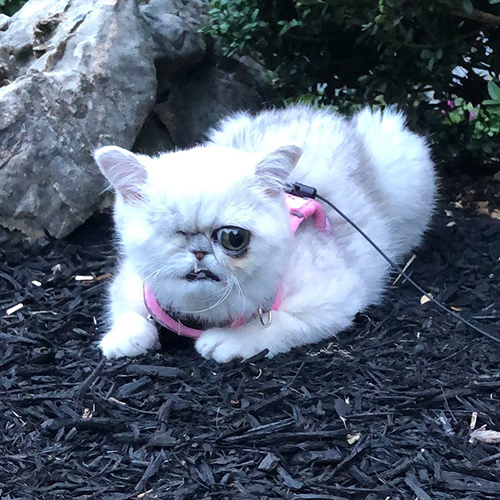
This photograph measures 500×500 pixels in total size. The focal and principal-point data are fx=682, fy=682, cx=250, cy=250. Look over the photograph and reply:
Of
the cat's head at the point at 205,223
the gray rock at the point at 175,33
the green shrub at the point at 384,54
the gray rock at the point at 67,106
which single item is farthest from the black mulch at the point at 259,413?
the gray rock at the point at 175,33

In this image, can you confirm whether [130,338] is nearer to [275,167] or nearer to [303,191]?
[275,167]

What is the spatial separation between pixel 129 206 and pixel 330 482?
4.34ft

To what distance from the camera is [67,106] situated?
14.0 ft

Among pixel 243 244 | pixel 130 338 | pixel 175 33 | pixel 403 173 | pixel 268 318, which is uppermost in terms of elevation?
pixel 175 33

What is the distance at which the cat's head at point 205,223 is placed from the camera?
258 centimetres

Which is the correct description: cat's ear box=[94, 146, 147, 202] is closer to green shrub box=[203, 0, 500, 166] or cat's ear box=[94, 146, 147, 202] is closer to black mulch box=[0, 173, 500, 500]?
black mulch box=[0, 173, 500, 500]

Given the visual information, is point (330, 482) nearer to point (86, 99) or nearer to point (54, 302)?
point (54, 302)

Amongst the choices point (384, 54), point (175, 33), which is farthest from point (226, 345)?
point (175, 33)

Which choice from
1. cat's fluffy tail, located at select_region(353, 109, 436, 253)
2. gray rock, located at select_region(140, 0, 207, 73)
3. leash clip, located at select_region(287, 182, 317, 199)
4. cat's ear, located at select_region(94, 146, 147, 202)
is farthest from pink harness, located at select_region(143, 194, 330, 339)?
gray rock, located at select_region(140, 0, 207, 73)

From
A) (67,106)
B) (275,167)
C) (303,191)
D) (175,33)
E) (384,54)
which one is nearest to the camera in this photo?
(275,167)

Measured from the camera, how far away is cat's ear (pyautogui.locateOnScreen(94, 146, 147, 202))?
2.68 metres

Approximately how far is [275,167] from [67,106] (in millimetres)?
2074

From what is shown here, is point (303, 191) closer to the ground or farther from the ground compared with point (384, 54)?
closer to the ground

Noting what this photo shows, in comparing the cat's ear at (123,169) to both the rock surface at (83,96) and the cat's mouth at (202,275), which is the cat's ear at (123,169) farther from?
the rock surface at (83,96)
